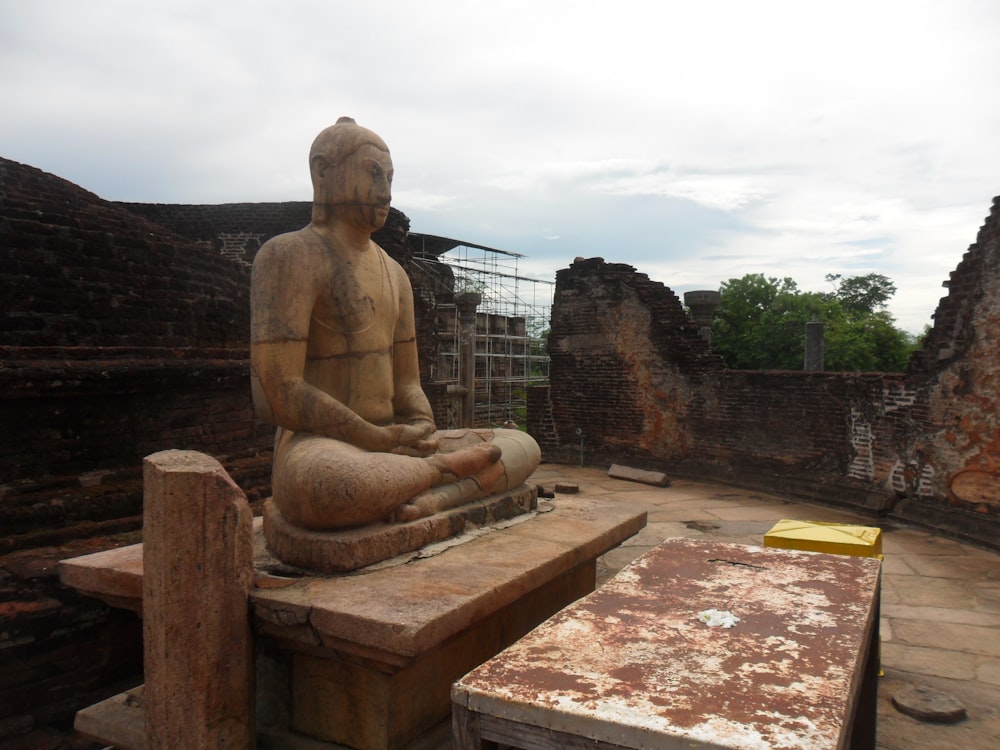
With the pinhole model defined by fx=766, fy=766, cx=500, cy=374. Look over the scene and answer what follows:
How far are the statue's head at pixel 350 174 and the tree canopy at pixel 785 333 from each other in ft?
41.0

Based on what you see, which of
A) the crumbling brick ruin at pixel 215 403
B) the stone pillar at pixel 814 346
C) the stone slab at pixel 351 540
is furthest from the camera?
the stone pillar at pixel 814 346

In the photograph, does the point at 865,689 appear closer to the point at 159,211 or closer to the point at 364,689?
the point at 364,689

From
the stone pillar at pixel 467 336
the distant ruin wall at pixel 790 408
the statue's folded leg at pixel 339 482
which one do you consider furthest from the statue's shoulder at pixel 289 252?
the stone pillar at pixel 467 336

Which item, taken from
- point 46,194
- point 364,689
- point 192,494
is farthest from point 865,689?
point 46,194

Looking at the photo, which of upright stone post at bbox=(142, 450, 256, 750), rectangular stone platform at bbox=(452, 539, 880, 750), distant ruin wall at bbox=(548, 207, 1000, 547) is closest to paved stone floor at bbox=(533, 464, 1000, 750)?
distant ruin wall at bbox=(548, 207, 1000, 547)

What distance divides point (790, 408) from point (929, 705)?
516cm

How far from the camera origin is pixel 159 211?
11.6 meters

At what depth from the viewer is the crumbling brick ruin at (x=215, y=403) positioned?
395cm

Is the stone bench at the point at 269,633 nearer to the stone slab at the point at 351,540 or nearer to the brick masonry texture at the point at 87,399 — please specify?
the stone slab at the point at 351,540

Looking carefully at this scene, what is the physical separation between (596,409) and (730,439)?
188 cm

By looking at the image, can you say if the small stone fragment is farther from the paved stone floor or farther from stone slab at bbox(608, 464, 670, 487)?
stone slab at bbox(608, 464, 670, 487)

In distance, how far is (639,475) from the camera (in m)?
8.88

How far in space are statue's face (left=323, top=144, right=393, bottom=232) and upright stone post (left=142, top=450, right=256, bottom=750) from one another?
141cm

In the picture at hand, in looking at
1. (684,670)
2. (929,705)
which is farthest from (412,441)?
(929,705)
